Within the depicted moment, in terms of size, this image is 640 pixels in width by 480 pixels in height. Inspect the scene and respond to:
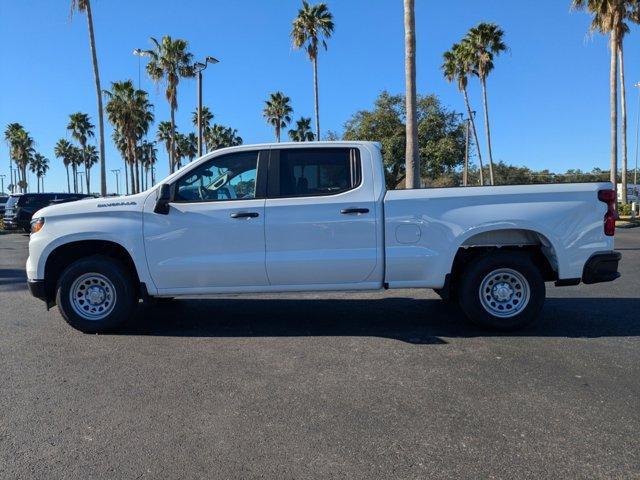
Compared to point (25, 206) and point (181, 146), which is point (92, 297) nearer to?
point (25, 206)

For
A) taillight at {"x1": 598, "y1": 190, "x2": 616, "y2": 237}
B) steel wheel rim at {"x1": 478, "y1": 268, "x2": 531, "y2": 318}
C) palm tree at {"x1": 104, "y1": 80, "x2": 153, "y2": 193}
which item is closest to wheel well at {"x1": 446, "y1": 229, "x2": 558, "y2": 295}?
steel wheel rim at {"x1": 478, "y1": 268, "x2": 531, "y2": 318}

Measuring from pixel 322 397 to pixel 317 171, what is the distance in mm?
2703

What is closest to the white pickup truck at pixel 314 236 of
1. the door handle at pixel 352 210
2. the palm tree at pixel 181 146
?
the door handle at pixel 352 210

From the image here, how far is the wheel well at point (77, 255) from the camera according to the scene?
6.05 meters

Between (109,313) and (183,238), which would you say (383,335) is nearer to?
(183,238)

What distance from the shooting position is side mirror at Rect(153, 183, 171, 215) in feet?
18.8

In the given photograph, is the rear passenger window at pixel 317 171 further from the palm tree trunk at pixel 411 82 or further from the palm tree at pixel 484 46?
the palm tree at pixel 484 46

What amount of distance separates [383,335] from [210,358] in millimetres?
1919

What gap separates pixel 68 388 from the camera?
4.41 meters

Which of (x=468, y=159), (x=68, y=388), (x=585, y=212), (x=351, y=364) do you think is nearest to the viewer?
(x=68, y=388)

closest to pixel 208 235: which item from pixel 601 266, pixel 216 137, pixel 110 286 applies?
pixel 110 286

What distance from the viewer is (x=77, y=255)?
622cm

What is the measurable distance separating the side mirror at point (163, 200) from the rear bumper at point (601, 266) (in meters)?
4.61

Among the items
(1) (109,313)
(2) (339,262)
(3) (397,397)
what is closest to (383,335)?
(2) (339,262)
